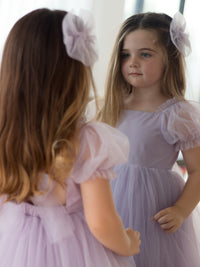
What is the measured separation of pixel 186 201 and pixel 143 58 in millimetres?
539

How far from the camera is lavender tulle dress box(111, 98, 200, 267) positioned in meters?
1.31

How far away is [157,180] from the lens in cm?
134

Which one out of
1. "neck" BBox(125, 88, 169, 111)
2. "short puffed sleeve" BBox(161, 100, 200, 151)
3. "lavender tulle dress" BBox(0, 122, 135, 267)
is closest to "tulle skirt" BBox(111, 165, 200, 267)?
"short puffed sleeve" BBox(161, 100, 200, 151)

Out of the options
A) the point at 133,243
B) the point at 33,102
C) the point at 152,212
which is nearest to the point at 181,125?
the point at 152,212

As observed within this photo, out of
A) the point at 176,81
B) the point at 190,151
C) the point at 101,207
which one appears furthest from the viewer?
the point at 176,81

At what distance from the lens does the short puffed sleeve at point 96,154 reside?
885mm

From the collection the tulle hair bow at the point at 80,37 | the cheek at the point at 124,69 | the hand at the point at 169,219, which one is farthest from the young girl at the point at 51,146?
the cheek at the point at 124,69

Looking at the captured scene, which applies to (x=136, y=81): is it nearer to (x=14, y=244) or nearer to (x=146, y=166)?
(x=146, y=166)

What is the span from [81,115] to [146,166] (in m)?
0.49

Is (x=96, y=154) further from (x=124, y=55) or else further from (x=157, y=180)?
(x=124, y=55)

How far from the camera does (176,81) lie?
4.71 ft

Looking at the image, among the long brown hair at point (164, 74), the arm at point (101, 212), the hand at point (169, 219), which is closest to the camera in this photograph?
the arm at point (101, 212)

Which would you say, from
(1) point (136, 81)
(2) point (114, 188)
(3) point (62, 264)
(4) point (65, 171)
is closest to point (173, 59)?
(1) point (136, 81)

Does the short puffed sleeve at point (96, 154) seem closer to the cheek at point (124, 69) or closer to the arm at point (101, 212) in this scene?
the arm at point (101, 212)
